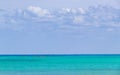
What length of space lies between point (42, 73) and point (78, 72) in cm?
266

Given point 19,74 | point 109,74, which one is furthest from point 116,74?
point 19,74

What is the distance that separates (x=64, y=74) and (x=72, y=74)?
47 cm

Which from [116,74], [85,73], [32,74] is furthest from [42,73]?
[116,74]

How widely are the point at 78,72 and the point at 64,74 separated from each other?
287 cm

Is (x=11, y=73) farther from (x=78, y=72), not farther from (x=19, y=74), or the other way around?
(x=78, y=72)

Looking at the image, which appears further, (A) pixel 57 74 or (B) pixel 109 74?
(B) pixel 109 74

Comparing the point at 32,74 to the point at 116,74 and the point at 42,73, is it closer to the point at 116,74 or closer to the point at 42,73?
the point at 42,73

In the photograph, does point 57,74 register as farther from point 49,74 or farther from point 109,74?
point 109,74

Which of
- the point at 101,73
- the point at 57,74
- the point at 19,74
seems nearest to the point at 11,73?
the point at 19,74

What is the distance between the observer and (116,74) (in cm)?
2836

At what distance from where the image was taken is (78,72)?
31.2m

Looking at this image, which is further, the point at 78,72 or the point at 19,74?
the point at 78,72

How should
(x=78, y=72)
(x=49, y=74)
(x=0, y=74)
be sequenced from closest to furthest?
(x=0, y=74) → (x=49, y=74) → (x=78, y=72)

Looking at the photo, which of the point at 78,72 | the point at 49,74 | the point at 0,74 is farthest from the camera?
the point at 78,72
